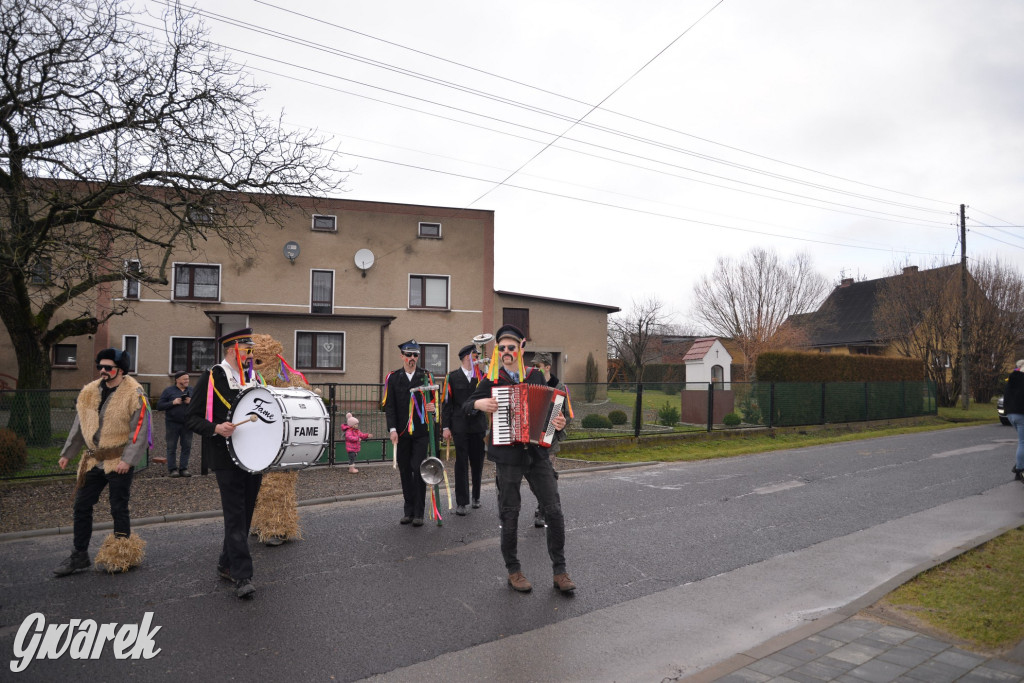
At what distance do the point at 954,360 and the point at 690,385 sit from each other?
24306mm

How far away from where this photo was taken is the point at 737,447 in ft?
56.9

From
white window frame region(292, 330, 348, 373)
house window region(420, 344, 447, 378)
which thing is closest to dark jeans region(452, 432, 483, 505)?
white window frame region(292, 330, 348, 373)

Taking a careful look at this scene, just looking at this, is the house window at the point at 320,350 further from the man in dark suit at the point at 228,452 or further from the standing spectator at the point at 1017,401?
the standing spectator at the point at 1017,401

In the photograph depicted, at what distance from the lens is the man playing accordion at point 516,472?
18.1ft

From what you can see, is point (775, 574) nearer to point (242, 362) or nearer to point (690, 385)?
point (242, 362)

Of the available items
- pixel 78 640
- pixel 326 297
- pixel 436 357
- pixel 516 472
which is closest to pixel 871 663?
pixel 516 472

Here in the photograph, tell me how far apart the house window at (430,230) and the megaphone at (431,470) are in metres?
23.0

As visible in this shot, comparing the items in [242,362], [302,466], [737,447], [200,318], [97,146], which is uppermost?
[97,146]

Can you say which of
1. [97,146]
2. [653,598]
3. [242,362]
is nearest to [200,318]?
[97,146]

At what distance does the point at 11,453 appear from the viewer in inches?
403

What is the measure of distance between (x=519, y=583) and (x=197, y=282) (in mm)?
26020

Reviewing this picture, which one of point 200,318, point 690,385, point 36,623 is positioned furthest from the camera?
point 200,318

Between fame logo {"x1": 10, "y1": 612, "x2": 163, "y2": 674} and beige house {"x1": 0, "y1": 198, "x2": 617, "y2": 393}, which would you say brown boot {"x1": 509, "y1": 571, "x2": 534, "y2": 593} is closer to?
fame logo {"x1": 10, "y1": 612, "x2": 163, "y2": 674}

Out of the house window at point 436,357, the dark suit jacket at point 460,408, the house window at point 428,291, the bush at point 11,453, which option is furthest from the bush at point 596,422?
the house window at point 428,291
